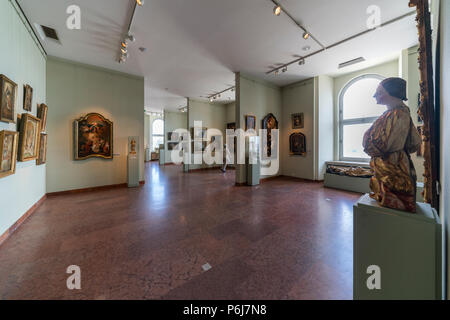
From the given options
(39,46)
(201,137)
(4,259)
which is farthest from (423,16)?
(201,137)

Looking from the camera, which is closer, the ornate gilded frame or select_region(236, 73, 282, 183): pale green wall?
the ornate gilded frame

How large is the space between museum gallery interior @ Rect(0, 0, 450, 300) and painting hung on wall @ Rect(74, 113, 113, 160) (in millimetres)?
44

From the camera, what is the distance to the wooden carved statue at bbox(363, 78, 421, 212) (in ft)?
4.34

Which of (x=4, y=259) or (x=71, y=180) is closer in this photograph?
(x=4, y=259)

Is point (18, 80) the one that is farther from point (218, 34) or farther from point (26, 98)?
point (218, 34)

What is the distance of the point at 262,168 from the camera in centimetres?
788

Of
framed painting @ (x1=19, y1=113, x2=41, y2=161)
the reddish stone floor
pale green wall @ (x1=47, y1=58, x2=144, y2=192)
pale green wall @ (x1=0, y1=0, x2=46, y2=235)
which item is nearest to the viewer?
the reddish stone floor

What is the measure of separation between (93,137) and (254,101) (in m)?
6.36

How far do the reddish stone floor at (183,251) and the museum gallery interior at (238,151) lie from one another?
23 millimetres

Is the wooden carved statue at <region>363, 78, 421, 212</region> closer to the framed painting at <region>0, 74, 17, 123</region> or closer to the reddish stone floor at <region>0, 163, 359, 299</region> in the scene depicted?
the reddish stone floor at <region>0, 163, 359, 299</region>

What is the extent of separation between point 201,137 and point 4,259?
9.42 metres

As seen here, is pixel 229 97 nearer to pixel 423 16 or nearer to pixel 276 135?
pixel 276 135

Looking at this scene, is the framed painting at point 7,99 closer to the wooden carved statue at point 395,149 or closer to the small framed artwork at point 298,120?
the wooden carved statue at point 395,149

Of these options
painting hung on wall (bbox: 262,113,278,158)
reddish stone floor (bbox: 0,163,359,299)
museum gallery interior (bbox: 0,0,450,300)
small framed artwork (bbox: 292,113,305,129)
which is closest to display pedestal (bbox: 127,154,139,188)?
museum gallery interior (bbox: 0,0,450,300)
